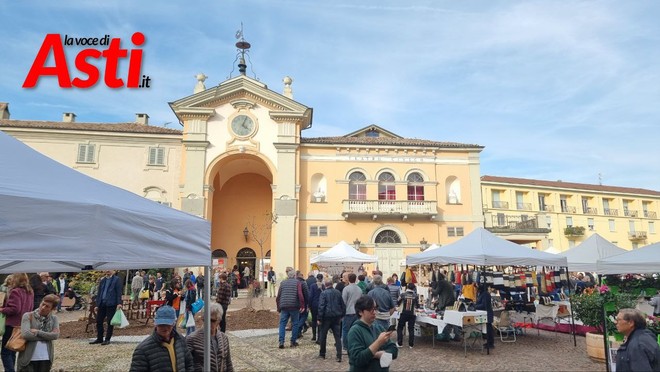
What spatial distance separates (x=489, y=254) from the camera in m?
9.59

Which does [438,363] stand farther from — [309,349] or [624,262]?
[624,262]

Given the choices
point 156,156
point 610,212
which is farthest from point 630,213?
point 156,156

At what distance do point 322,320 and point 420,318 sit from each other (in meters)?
2.59

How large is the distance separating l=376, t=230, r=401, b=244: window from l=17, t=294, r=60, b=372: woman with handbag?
21435 mm

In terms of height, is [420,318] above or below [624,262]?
below

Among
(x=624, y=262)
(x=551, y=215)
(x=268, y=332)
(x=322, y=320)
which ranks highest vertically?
(x=551, y=215)

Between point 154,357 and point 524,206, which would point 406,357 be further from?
point 524,206

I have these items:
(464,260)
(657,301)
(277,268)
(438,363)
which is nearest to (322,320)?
(438,363)

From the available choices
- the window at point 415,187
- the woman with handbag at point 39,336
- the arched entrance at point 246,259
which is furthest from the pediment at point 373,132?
the woman with handbag at point 39,336

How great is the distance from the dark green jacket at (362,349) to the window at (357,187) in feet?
72.4

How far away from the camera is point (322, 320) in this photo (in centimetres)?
841

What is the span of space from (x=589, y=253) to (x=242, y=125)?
18.9 meters

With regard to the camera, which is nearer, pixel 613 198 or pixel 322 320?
pixel 322 320

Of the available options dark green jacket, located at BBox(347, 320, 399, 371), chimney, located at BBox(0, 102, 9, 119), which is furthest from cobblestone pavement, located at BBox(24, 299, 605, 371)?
chimney, located at BBox(0, 102, 9, 119)
